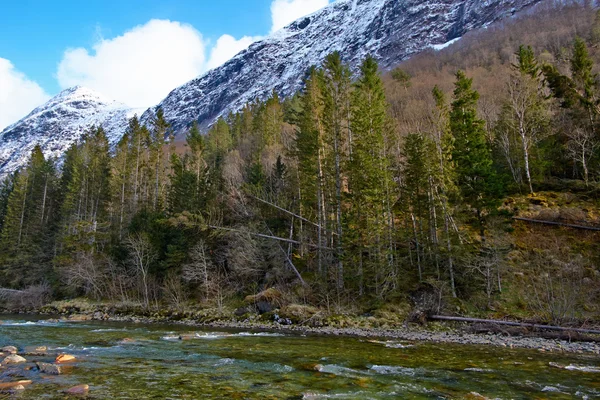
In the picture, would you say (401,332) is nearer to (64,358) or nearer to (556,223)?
(64,358)

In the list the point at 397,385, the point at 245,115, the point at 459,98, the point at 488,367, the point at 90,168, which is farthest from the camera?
the point at 245,115

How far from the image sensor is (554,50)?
250ft

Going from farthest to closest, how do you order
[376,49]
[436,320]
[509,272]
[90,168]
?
[376,49] < [90,168] < [509,272] < [436,320]

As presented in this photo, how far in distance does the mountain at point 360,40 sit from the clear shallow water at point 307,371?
110745 mm

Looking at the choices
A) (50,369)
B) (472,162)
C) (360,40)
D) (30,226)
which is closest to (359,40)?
(360,40)

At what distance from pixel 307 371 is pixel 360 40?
158 meters

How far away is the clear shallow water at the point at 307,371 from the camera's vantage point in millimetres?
8336

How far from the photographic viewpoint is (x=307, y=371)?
10.5 meters

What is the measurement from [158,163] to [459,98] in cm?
3788

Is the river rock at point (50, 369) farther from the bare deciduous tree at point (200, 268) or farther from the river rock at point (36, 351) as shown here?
the bare deciduous tree at point (200, 268)

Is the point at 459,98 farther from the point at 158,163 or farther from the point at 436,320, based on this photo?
the point at 158,163

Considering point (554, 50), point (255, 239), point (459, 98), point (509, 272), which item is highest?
point (554, 50)

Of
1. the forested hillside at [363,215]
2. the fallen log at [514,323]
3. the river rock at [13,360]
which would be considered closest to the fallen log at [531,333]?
the fallen log at [514,323]

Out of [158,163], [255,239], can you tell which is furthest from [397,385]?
[158,163]
